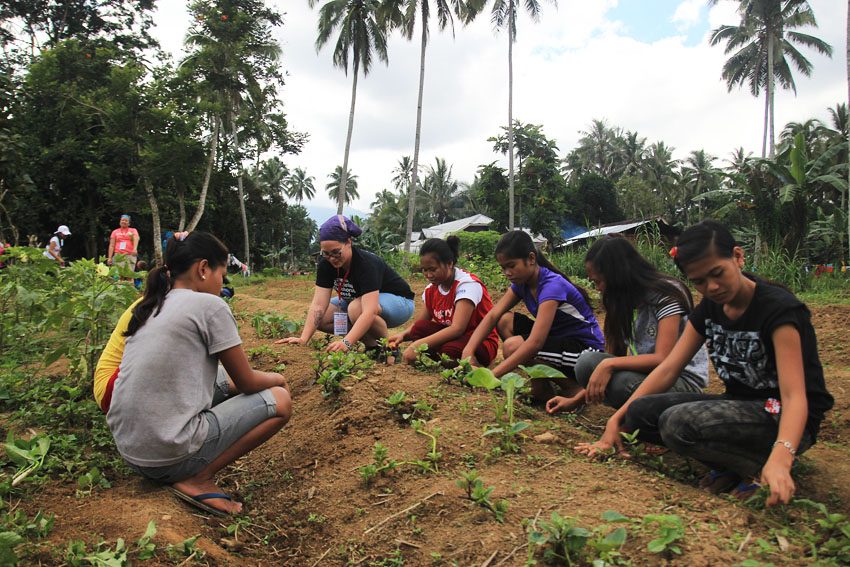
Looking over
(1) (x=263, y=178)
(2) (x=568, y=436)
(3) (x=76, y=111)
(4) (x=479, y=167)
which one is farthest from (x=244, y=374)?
(1) (x=263, y=178)

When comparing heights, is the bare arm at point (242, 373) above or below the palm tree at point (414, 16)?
below

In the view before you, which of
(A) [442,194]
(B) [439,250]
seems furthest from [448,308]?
(A) [442,194]

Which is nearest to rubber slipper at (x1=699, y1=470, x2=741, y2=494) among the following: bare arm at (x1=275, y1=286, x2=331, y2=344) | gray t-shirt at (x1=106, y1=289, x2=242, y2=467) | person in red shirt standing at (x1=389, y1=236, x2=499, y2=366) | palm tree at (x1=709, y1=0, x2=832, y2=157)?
person in red shirt standing at (x1=389, y1=236, x2=499, y2=366)

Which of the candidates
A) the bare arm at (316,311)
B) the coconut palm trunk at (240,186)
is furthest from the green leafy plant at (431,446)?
the coconut palm trunk at (240,186)

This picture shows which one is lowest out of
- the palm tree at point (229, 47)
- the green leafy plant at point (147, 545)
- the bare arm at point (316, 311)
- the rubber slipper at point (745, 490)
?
the green leafy plant at point (147, 545)

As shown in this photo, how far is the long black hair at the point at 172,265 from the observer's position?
218cm

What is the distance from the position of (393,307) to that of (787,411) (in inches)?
107

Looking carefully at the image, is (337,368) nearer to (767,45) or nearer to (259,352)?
(259,352)

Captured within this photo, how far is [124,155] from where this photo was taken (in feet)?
52.6

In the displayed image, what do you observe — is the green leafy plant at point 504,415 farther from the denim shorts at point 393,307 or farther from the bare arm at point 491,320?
the denim shorts at point 393,307

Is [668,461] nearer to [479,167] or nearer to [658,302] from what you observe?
[658,302]

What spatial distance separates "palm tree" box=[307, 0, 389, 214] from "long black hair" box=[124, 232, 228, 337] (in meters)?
19.3

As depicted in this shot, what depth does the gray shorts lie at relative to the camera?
2219mm

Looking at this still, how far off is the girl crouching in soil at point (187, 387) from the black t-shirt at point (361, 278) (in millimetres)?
1595
